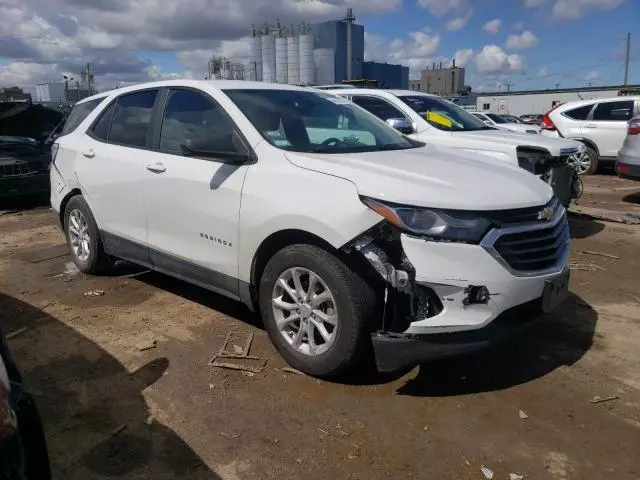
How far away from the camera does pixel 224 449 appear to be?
2.80m

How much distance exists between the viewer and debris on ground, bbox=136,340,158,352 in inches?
154

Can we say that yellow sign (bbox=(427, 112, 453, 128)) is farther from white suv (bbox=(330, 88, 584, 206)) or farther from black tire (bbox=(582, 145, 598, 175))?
black tire (bbox=(582, 145, 598, 175))

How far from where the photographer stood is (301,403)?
3213 mm

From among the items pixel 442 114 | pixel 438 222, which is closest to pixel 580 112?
pixel 442 114

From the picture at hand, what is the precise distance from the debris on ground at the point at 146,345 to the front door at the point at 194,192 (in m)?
0.52

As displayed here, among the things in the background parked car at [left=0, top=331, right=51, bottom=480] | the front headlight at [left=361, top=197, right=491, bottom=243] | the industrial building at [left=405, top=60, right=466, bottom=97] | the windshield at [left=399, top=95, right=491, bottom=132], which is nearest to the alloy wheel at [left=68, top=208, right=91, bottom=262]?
the background parked car at [left=0, top=331, right=51, bottom=480]

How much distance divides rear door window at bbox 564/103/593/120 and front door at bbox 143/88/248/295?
11.6 meters

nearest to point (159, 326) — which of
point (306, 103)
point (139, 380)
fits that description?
point (139, 380)

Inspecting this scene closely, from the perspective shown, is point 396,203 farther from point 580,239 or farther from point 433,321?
Answer: point 580,239

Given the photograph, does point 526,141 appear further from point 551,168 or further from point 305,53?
point 305,53

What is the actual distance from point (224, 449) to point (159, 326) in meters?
1.72

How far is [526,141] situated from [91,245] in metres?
4.93

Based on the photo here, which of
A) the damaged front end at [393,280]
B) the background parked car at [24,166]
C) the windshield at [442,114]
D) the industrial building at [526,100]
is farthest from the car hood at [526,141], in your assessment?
the industrial building at [526,100]

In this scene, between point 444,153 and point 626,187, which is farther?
point 626,187
